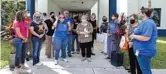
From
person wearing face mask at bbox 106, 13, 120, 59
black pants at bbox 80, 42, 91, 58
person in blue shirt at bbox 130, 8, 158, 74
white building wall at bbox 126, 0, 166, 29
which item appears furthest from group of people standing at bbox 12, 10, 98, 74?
white building wall at bbox 126, 0, 166, 29

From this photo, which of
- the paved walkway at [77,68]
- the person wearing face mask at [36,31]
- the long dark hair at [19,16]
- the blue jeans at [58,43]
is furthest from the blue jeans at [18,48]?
the blue jeans at [58,43]

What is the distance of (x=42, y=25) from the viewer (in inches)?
458

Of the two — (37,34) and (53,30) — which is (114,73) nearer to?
(37,34)

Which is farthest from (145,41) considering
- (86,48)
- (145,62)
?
(86,48)

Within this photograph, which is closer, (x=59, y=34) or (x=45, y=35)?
(x=59, y=34)

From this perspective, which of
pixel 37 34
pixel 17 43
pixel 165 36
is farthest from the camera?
pixel 165 36

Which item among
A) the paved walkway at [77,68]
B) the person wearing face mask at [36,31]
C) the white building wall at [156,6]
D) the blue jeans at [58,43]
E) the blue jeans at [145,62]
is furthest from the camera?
the white building wall at [156,6]

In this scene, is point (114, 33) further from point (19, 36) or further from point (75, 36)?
point (19, 36)

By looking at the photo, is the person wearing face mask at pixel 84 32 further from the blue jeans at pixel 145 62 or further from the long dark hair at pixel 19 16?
the blue jeans at pixel 145 62

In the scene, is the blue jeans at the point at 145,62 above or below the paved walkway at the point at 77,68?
above

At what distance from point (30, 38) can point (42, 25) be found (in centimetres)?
90

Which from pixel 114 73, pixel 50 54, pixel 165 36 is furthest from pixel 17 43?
pixel 165 36

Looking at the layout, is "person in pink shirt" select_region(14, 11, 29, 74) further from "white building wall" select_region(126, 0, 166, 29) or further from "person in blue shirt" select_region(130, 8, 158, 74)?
"white building wall" select_region(126, 0, 166, 29)

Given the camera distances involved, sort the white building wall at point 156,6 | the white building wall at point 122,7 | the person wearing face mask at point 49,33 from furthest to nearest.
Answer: the white building wall at point 122,7
the white building wall at point 156,6
the person wearing face mask at point 49,33
